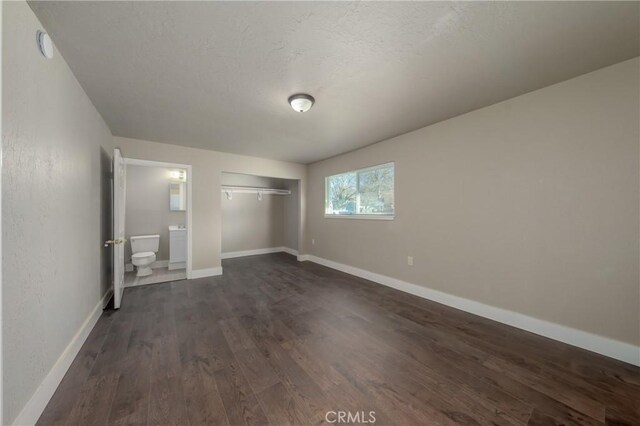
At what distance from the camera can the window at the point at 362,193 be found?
3793 millimetres

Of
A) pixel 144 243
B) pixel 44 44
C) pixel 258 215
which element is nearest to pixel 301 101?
pixel 44 44

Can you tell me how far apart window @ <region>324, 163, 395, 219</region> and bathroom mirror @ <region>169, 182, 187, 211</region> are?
3.24m

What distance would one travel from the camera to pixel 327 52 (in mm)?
1689

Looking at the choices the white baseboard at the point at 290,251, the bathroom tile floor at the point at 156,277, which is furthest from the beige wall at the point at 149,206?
the white baseboard at the point at 290,251

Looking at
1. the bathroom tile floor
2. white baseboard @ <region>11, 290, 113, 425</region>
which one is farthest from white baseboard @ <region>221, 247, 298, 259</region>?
white baseboard @ <region>11, 290, 113, 425</region>

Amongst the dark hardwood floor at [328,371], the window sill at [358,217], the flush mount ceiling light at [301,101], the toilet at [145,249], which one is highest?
the flush mount ceiling light at [301,101]

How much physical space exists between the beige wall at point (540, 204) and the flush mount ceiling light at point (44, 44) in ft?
12.0

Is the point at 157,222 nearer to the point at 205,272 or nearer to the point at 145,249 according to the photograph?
the point at 145,249

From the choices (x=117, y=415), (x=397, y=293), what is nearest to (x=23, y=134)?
(x=117, y=415)

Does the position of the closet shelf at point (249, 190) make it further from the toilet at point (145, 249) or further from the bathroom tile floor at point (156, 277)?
the bathroom tile floor at point (156, 277)

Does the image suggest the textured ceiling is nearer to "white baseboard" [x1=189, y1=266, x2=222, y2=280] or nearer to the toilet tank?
the toilet tank

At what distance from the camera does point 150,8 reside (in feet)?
4.36

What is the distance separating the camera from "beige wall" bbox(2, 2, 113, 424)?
1.14 meters

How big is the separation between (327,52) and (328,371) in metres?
2.43
